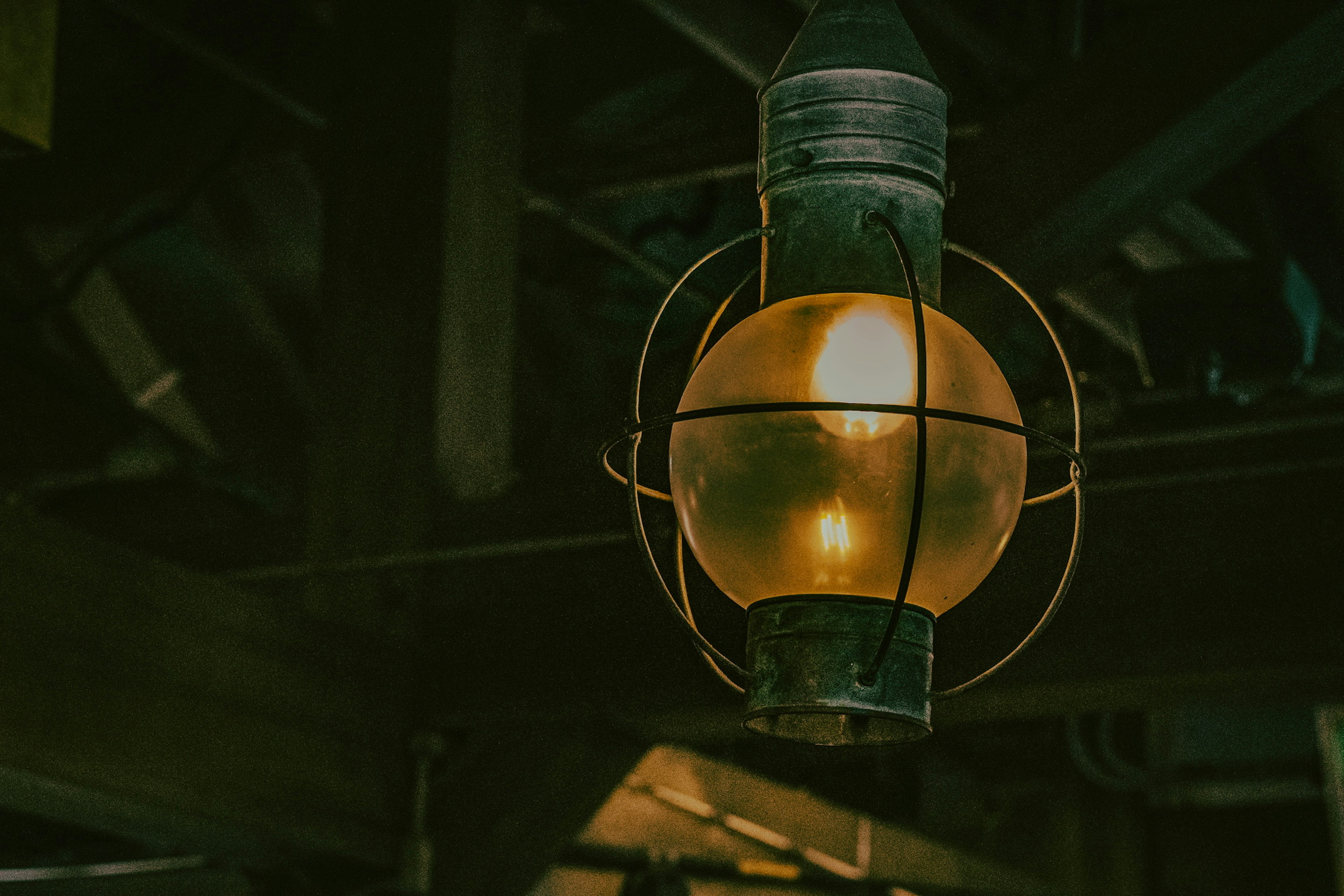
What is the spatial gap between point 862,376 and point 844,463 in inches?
2.1

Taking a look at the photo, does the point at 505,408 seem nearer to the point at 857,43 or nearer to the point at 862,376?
the point at 857,43

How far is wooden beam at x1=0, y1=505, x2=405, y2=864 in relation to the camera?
7.57ft

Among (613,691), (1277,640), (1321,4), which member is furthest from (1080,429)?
(613,691)

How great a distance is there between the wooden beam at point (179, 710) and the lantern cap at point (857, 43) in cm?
156

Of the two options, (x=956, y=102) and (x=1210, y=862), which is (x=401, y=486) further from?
(x=1210, y=862)

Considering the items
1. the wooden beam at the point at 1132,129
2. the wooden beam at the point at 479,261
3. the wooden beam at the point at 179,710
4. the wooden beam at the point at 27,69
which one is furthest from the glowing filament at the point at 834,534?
the wooden beam at the point at 479,261

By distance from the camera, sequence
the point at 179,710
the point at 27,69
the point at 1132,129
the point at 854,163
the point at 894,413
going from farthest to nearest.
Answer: the point at 179,710 < the point at 1132,129 < the point at 27,69 < the point at 854,163 < the point at 894,413

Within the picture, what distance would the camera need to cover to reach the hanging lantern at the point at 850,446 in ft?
3.08

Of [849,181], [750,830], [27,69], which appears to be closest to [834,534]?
[849,181]

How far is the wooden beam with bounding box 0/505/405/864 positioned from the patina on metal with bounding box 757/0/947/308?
1.54m

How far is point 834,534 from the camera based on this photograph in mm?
950

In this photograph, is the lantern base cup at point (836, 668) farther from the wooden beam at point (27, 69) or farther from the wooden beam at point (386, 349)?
the wooden beam at point (386, 349)

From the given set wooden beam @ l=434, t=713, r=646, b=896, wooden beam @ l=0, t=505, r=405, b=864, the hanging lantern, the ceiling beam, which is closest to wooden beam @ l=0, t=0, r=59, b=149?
wooden beam @ l=0, t=505, r=405, b=864

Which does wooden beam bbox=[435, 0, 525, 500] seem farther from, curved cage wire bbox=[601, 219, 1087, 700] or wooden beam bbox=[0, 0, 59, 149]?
curved cage wire bbox=[601, 219, 1087, 700]
